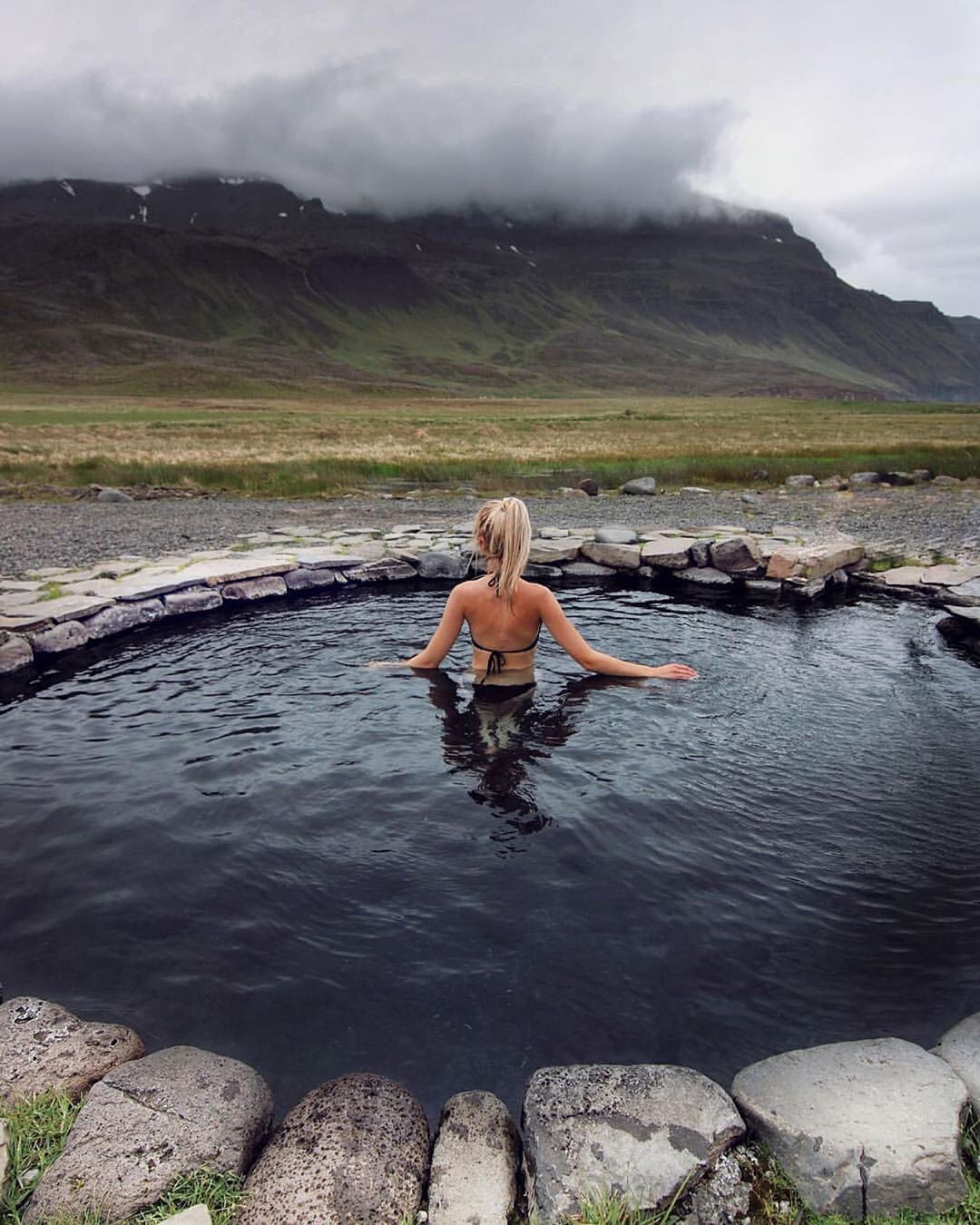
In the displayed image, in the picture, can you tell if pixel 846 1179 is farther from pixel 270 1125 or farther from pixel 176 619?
pixel 176 619

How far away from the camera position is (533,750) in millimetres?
6984

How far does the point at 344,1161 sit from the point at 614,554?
36.0 ft

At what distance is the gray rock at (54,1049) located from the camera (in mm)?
3318

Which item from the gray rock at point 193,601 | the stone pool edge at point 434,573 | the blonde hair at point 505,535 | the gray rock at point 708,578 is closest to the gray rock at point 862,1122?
the blonde hair at point 505,535

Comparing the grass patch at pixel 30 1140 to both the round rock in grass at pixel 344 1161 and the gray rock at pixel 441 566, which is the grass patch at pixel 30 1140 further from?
the gray rock at pixel 441 566

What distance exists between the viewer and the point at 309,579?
1220 cm

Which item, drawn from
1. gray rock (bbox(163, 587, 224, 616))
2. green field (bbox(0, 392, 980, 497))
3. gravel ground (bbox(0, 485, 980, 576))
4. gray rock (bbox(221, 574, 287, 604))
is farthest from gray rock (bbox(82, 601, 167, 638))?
green field (bbox(0, 392, 980, 497))

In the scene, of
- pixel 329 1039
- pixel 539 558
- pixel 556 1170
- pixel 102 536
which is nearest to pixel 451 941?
pixel 329 1039

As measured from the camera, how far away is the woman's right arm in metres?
7.27

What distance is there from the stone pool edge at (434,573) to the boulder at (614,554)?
0.05 ft

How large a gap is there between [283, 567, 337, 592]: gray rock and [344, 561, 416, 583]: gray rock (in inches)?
11.7

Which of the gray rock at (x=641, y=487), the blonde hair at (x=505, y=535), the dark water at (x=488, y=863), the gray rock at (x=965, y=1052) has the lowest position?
the dark water at (x=488, y=863)

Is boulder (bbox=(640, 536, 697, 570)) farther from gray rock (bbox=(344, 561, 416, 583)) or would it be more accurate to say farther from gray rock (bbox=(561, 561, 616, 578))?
gray rock (bbox=(344, 561, 416, 583))

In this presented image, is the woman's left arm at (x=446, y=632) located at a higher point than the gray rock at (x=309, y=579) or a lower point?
higher
